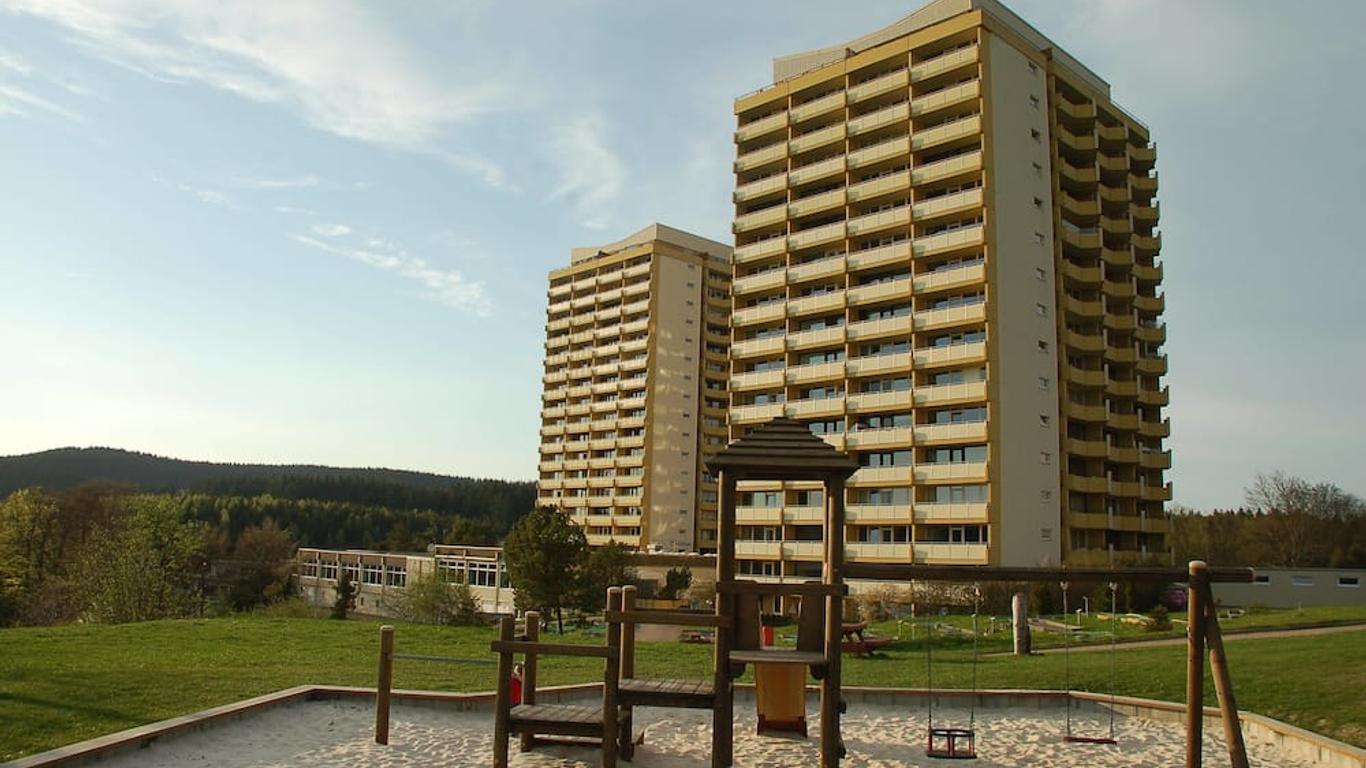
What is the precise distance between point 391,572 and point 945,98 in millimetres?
71959

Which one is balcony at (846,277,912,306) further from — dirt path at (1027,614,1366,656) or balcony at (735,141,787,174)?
dirt path at (1027,614,1366,656)

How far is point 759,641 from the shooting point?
38.0ft

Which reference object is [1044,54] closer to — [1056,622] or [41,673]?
[1056,622]

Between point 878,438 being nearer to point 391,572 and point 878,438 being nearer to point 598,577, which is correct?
point 598,577

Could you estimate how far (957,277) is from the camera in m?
49.8

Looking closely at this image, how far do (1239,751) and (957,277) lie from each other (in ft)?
139

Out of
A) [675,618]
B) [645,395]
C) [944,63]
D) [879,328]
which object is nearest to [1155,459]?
[879,328]

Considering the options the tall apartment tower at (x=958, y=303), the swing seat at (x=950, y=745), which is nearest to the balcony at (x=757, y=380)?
the tall apartment tower at (x=958, y=303)

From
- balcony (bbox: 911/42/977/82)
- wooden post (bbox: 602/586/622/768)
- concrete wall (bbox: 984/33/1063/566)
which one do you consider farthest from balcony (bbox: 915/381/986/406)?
wooden post (bbox: 602/586/622/768)

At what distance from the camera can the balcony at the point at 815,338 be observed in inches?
2170

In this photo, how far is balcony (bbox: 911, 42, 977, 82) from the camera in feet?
168

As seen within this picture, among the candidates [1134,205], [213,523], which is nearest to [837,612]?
[1134,205]

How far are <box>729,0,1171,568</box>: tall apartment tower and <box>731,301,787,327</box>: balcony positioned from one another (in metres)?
0.13

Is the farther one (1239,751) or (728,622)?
(728,622)
